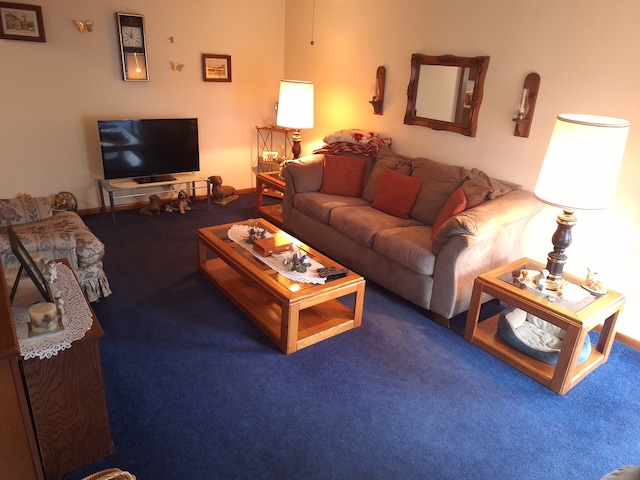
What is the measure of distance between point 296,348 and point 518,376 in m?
1.28

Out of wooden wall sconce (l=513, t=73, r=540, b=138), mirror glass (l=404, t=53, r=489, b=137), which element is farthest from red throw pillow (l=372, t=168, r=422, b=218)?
wooden wall sconce (l=513, t=73, r=540, b=138)

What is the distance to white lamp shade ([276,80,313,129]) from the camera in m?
4.54

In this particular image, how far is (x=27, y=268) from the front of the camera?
1629mm

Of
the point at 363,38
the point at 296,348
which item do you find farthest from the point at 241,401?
the point at 363,38

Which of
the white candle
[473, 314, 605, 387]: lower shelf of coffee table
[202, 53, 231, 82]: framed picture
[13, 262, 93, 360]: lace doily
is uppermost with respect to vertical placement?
[202, 53, 231, 82]: framed picture

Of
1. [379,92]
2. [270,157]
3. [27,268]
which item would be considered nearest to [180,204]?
[270,157]

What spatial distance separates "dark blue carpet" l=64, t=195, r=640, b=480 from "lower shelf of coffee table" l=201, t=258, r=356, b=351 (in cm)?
6

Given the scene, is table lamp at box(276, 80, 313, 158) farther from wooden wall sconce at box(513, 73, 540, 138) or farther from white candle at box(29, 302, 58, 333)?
white candle at box(29, 302, 58, 333)

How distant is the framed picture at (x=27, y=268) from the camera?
1604mm

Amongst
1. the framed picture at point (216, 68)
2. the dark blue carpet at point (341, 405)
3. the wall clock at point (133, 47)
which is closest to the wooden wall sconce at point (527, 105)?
the dark blue carpet at point (341, 405)

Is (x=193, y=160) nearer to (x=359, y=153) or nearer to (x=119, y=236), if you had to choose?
(x=119, y=236)

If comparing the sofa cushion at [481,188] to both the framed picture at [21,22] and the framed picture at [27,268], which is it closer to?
the framed picture at [27,268]

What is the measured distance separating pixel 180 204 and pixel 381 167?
7.28 ft

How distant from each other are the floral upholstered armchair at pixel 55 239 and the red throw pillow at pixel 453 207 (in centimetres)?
229
